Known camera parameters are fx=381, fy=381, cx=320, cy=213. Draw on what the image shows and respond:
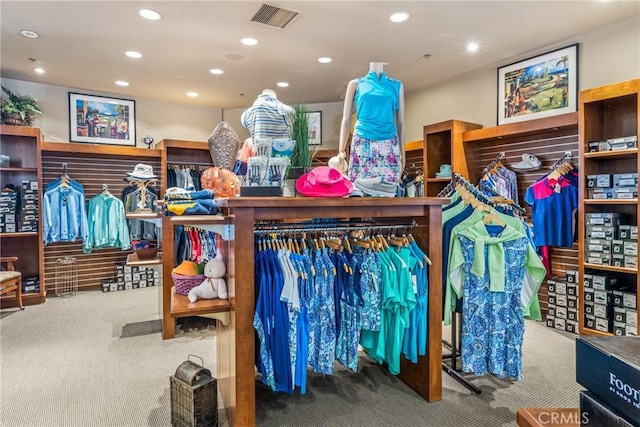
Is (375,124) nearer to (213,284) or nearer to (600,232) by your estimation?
(213,284)

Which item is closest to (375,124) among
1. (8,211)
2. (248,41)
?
(248,41)

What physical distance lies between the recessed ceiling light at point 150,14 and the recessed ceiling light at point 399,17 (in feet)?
7.30

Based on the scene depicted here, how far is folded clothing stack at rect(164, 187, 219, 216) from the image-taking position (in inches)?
91.3

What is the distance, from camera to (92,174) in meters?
6.03

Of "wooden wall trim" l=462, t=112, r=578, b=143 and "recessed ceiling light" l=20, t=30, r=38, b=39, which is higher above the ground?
"recessed ceiling light" l=20, t=30, r=38, b=39

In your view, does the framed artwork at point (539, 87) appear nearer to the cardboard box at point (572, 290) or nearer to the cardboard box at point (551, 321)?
the cardboard box at point (572, 290)

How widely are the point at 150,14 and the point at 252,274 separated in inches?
117

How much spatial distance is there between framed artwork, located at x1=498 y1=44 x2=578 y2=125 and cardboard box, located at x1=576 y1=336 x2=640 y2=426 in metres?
4.54

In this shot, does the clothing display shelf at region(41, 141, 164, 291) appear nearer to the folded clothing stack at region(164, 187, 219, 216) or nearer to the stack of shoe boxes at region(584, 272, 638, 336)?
the folded clothing stack at region(164, 187, 219, 216)

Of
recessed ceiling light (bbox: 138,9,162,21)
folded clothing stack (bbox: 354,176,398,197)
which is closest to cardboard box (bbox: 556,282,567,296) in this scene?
folded clothing stack (bbox: 354,176,398,197)

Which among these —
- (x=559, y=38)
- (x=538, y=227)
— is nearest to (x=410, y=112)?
(x=559, y=38)

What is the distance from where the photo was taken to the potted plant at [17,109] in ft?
16.4

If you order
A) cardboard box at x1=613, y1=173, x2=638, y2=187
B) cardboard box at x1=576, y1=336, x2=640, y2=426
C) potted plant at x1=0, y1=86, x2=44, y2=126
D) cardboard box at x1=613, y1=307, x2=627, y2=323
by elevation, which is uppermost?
potted plant at x1=0, y1=86, x2=44, y2=126

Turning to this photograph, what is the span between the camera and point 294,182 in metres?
2.29
